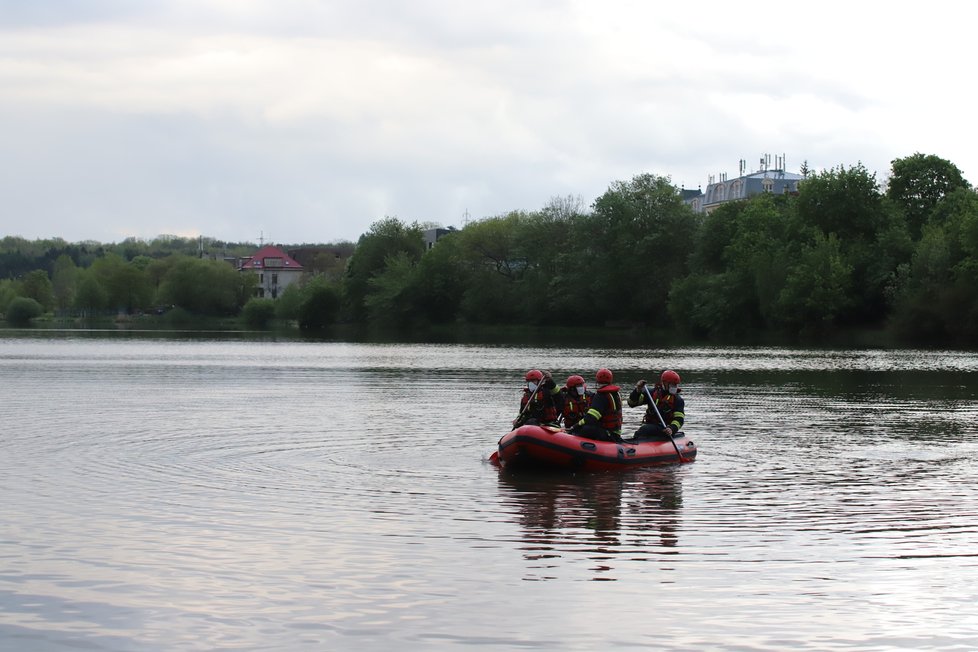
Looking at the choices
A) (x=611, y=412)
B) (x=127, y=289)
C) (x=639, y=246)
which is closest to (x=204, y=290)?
(x=127, y=289)

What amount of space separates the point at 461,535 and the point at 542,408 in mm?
7147

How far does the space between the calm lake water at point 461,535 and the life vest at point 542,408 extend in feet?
3.93

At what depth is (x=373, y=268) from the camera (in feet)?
462

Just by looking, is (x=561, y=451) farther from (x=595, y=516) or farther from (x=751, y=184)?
(x=751, y=184)

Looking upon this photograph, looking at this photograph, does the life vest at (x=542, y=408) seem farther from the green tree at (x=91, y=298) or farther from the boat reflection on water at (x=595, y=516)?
the green tree at (x=91, y=298)

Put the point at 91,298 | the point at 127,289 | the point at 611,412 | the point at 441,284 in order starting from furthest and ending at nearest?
the point at 127,289 < the point at 91,298 < the point at 441,284 < the point at 611,412

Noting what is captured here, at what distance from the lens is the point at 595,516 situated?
54.2ft

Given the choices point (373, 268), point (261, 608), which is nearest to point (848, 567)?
point (261, 608)

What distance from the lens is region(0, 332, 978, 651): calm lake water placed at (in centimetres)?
1081

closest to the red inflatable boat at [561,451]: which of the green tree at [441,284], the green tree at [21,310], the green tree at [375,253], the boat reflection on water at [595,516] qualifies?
the boat reflection on water at [595,516]

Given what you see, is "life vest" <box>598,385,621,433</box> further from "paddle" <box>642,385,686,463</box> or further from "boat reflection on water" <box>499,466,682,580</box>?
"paddle" <box>642,385,686,463</box>

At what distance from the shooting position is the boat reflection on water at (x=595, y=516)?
45.3ft

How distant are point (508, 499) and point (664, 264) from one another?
9431 cm

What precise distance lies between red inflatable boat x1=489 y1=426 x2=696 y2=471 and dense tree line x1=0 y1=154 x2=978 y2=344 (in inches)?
2434
